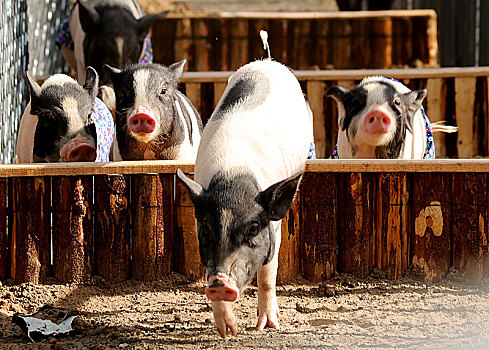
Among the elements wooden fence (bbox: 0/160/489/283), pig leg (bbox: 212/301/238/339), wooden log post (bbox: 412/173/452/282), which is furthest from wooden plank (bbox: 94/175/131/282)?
wooden log post (bbox: 412/173/452/282)

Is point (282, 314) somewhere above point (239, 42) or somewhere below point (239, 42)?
below

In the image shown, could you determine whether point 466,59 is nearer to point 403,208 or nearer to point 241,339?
point 403,208

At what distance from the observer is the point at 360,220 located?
171 inches

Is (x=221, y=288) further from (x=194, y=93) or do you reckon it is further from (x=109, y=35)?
(x=194, y=93)

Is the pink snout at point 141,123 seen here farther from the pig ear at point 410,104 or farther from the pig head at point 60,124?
the pig ear at point 410,104

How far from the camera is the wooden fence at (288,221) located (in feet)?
14.0

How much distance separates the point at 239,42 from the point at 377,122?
4543mm

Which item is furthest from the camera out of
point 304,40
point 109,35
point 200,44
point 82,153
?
point 200,44

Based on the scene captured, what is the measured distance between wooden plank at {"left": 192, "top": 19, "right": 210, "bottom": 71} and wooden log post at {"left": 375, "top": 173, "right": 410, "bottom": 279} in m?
5.42

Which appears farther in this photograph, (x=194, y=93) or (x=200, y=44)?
(x=200, y=44)

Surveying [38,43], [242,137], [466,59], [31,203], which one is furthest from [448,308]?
[466,59]

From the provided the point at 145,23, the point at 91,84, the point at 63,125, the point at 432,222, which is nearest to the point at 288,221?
the point at 432,222

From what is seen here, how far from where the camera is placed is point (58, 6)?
912cm

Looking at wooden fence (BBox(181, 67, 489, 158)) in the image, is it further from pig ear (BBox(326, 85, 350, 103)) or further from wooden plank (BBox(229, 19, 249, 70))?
wooden plank (BBox(229, 19, 249, 70))
